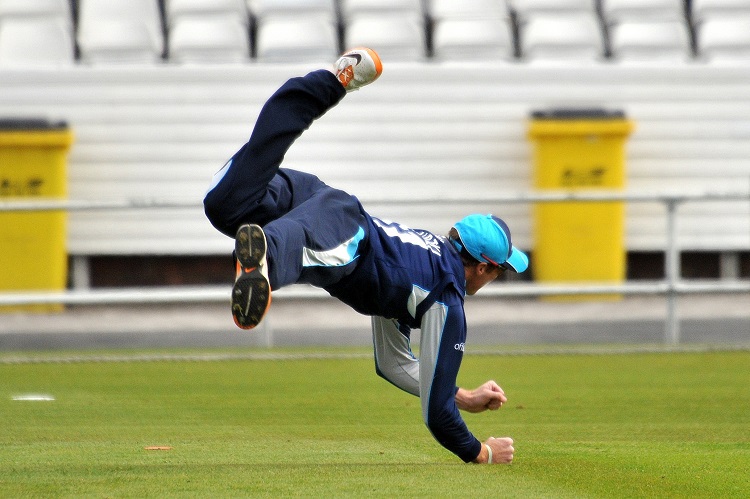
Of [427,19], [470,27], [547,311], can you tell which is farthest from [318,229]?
[427,19]

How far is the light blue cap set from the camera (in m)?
4.38

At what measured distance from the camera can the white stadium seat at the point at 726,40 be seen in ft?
39.6

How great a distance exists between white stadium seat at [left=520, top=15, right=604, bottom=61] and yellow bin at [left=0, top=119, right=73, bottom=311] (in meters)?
4.55

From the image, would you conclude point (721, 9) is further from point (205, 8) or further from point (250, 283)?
point (250, 283)

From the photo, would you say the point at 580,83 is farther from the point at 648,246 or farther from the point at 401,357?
the point at 401,357

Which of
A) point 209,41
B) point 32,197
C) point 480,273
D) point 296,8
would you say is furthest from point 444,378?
point 296,8

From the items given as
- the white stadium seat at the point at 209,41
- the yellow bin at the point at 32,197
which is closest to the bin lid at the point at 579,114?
the white stadium seat at the point at 209,41

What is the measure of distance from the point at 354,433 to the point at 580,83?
6.89 meters

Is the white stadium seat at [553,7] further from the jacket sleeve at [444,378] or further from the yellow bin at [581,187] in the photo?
the jacket sleeve at [444,378]

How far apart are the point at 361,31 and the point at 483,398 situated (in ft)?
26.4

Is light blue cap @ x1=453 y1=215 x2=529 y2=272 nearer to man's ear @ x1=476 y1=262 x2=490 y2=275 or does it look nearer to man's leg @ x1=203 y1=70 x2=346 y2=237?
man's ear @ x1=476 y1=262 x2=490 y2=275

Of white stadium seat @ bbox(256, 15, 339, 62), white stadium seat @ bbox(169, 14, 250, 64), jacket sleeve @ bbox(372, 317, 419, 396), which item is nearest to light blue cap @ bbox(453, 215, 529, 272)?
jacket sleeve @ bbox(372, 317, 419, 396)

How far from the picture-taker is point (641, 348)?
25.8 feet

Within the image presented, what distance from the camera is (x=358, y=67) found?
14.2 feet
